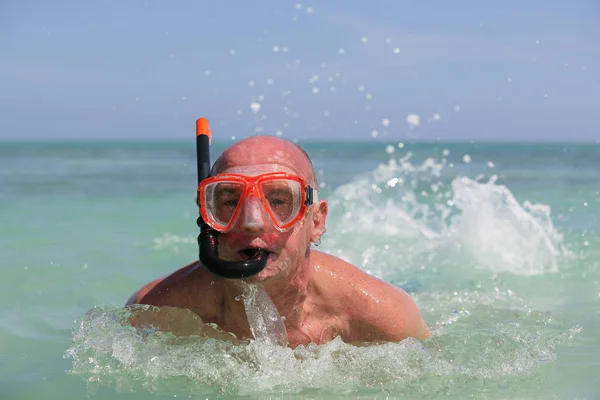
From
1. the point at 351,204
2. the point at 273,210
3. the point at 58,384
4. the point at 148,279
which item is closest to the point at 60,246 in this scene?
the point at 148,279

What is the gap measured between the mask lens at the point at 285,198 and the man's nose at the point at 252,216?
9 cm

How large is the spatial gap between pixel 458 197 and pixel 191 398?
206 inches

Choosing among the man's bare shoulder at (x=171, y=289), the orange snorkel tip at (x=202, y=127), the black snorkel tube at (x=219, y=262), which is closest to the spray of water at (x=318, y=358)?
the man's bare shoulder at (x=171, y=289)

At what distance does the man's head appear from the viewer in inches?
110

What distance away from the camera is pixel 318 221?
3139mm

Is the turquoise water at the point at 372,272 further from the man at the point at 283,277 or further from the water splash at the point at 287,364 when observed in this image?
the man at the point at 283,277

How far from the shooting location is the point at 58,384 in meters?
3.06

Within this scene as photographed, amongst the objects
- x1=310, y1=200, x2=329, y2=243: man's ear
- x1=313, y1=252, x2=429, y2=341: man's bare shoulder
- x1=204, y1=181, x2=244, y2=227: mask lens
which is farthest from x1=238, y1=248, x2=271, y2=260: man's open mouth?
x1=313, y1=252, x2=429, y2=341: man's bare shoulder

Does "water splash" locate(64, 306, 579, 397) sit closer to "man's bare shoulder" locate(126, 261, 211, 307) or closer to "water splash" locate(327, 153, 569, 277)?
"man's bare shoulder" locate(126, 261, 211, 307)

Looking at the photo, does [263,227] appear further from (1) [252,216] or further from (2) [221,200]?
(2) [221,200]

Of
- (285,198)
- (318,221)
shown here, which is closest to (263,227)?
(285,198)

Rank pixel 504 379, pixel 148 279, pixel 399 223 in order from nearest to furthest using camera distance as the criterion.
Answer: pixel 504 379 → pixel 148 279 → pixel 399 223

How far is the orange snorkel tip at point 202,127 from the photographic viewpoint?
128 inches

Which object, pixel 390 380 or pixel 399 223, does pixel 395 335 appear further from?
pixel 399 223
